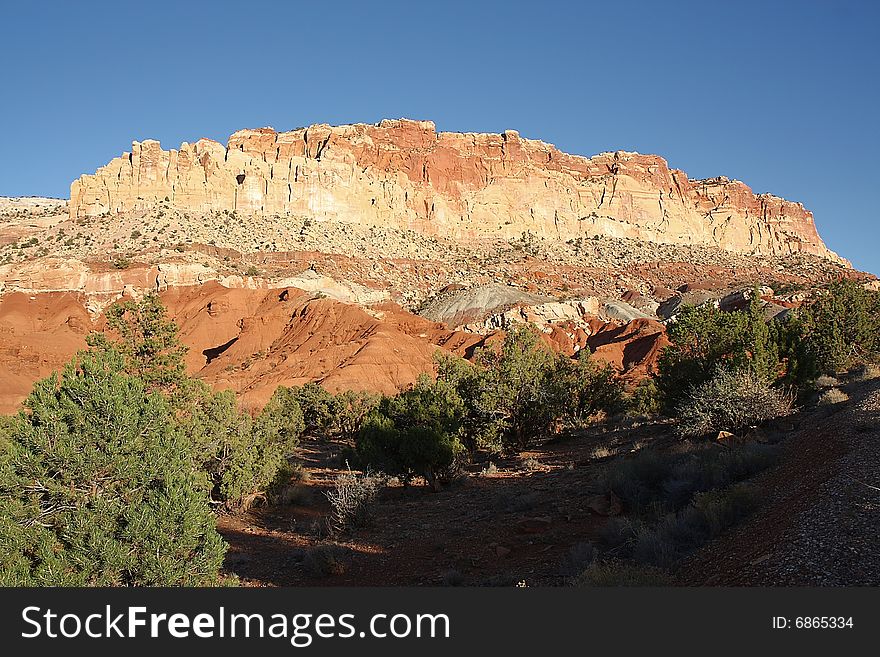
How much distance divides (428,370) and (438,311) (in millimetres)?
19808

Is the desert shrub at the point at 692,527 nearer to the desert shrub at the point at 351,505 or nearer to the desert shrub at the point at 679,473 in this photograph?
the desert shrub at the point at 679,473

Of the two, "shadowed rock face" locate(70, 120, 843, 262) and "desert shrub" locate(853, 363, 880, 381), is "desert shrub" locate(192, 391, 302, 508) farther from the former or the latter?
"shadowed rock face" locate(70, 120, 843, 262)

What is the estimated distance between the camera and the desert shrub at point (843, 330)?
21078mm

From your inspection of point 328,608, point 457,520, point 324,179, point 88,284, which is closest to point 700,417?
point 457,520

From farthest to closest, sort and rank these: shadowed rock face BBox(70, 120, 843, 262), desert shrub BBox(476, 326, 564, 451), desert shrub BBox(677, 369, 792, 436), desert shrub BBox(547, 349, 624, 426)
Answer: shadowed rock face BBox(70, 120, 843, 262)
desert shrub BBox(547, 349, 624, 426)
desert shrub BBox(476, 326, 564, 451)
desert shrub BBox(677, 369, 792, 436)

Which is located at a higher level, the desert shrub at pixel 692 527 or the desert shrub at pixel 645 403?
the desert shrub at pixel 645 403

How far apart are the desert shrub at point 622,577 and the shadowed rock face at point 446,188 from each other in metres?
87.0

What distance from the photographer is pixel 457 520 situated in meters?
12.6

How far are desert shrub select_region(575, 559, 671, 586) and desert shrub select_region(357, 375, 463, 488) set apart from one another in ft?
33.1

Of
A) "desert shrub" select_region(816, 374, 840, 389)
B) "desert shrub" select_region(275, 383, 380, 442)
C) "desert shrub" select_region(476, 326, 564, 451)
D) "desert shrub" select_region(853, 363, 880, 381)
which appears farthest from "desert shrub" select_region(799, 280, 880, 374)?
"desert shrub" select_region(275, 383, 380, 442)

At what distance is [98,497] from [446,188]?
342 ft

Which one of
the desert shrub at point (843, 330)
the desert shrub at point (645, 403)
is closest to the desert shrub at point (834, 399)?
the desert shrub at point (645, 403)

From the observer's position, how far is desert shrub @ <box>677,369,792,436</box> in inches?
528

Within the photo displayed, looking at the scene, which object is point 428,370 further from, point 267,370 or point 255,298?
point 255,298
